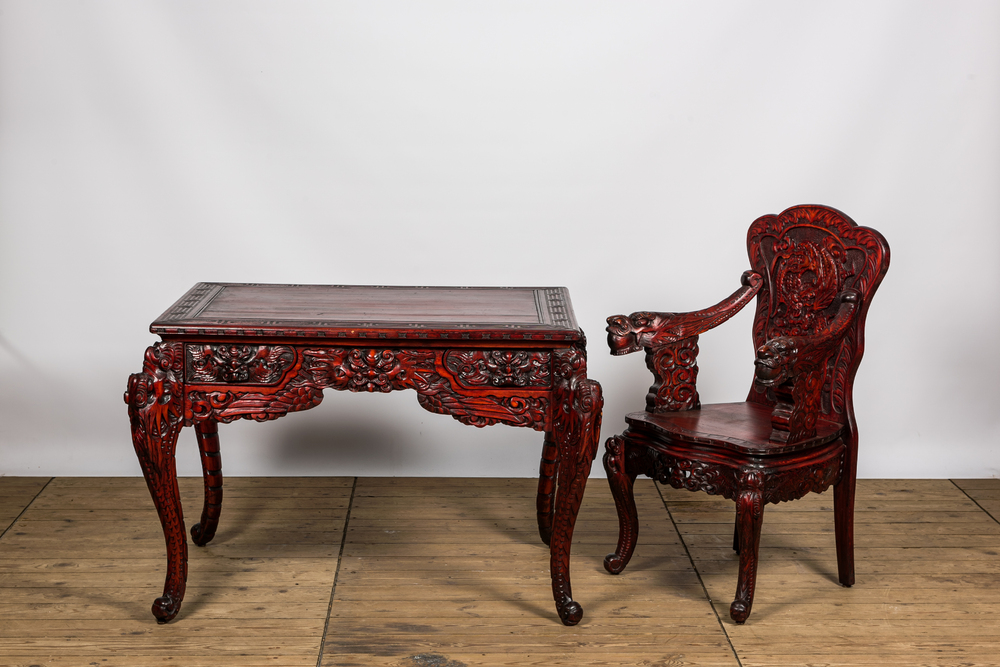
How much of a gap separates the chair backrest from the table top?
67 cm

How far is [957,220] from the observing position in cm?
391

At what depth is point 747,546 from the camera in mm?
2691

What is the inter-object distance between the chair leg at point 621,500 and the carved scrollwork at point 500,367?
45 centimetres

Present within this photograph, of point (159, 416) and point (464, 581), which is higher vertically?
point (159, 416)

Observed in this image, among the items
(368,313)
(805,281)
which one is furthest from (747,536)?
(368,313)

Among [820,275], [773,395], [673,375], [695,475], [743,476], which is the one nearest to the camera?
[743,476]

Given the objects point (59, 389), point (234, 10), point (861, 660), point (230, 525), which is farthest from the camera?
point (59, 389)

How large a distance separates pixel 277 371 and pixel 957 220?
2875mm

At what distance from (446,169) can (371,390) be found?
1517 mm

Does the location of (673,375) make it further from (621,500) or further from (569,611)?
(569,611)

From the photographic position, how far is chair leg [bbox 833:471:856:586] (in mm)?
2914

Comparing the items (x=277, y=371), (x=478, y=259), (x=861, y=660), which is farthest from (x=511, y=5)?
(x=861, y=660)

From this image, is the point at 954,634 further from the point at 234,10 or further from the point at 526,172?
the point at 234,10

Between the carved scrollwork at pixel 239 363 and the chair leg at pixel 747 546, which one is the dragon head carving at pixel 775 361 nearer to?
the chair leg at pixel 747 546
